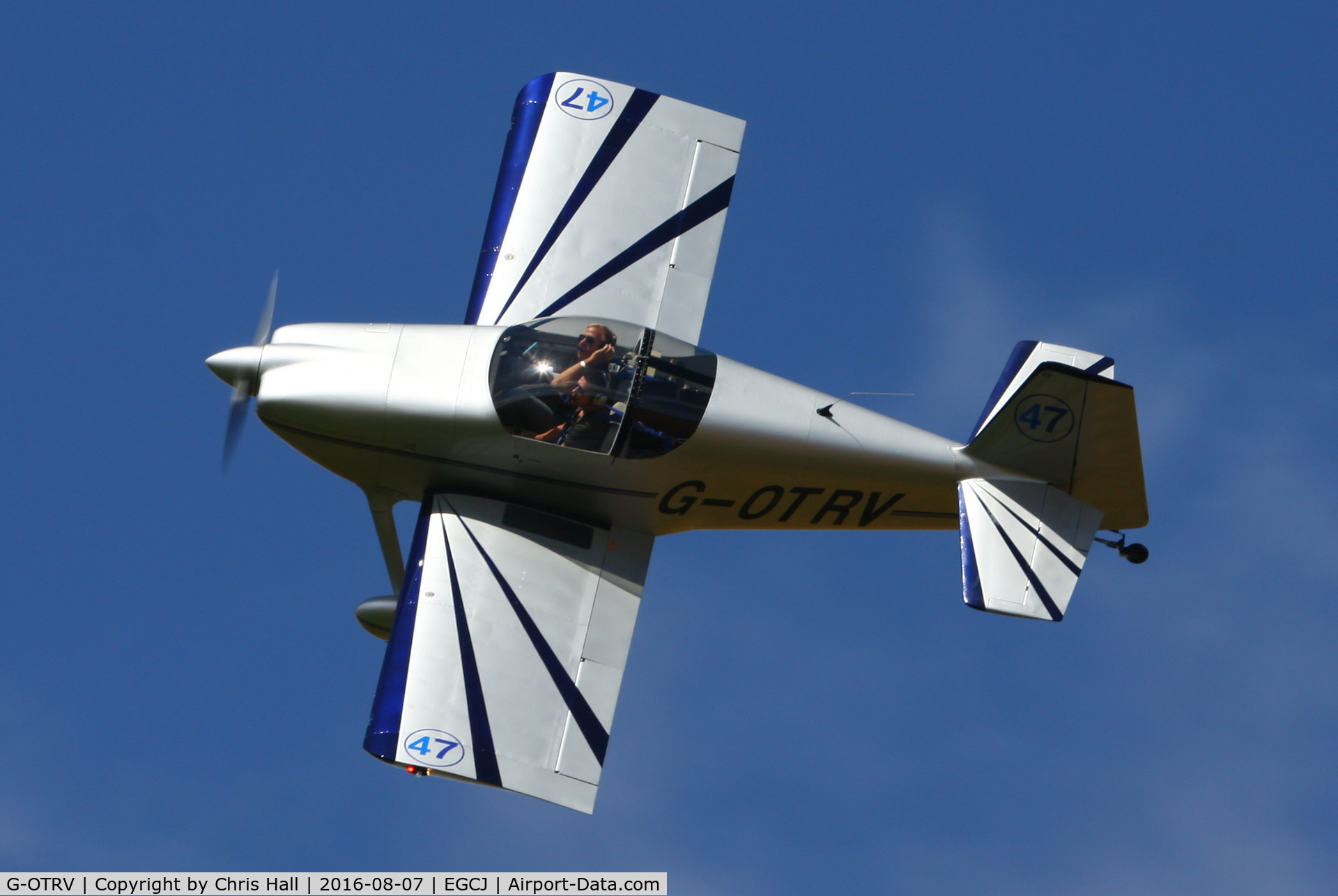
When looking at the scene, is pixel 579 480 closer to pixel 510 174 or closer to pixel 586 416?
pixel 586 416

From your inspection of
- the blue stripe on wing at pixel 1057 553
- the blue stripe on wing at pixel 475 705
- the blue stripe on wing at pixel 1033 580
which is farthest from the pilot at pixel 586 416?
the blue stripe on wing at pixel 1057 553

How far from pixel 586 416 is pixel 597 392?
25 centimetres

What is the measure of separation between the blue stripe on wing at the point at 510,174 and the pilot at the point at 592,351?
6.57 ft

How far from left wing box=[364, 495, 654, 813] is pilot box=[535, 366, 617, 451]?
1040 millimetres

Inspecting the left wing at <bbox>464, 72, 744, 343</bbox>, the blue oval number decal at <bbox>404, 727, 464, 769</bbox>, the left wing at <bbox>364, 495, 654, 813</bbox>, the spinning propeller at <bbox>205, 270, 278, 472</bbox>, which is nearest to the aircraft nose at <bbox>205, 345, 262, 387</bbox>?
the spinning propeller at <bbox>205, 270, 278, 472</bbox>

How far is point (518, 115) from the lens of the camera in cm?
2142

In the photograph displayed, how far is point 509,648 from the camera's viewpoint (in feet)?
59.5

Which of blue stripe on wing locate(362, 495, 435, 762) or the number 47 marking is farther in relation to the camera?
the number 47 marking

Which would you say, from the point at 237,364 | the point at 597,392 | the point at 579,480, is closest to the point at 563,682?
the point at 579,480

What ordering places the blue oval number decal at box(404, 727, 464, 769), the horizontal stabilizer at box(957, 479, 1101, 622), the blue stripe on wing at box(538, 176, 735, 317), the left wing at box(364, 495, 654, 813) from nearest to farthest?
the blue oval number decal at box(404, 727, 464, 769) < the left wing at box(364, 495, 654, 813) < the horizontal stabilizer at box(957, 479, 1101, 622) < the blue stripe on wing at box(538, 176, 735, 317)

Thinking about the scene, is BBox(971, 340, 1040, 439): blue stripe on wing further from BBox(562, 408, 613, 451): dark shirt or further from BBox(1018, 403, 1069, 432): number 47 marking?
BBox(562, 408, 613, 451): dark shirt

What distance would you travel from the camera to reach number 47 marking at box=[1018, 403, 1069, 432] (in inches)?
727

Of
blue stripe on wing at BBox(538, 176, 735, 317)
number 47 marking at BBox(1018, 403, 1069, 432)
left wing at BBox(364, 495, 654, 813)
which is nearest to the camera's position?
left wing at BBox(364, 495, 654, 813)

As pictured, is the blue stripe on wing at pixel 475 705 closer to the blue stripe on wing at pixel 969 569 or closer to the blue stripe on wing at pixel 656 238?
the blue stripe on wing at pixel 656 238
